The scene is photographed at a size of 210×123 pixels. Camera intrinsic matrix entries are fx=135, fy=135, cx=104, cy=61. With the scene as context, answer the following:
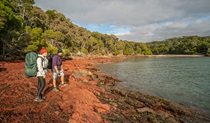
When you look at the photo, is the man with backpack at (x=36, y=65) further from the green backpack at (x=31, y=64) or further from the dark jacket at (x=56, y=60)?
the dark jacket at (x=56, y=60)

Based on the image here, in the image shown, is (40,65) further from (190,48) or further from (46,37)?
(190,48)

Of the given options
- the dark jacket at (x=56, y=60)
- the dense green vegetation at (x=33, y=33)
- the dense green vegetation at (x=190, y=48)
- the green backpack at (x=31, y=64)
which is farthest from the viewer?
the dense green vegetation at (x=190, y=48)

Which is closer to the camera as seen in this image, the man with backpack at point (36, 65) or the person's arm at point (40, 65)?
the man with backpack at point (36, 65)

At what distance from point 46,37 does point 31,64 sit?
32.8 m

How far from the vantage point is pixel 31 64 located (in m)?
5.56

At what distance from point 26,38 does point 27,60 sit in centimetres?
2140

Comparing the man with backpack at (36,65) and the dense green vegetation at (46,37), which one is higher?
the dense green vegetation at (46,37)

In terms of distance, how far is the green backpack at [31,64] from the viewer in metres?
5.53

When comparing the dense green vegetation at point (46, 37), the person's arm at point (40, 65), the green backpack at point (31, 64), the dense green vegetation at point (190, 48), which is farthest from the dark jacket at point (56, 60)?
the dense green vegetation at point (190, 48)

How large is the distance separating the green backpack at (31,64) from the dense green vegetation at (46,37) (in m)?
15.4

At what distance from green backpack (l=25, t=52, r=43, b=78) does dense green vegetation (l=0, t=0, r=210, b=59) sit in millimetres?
15398

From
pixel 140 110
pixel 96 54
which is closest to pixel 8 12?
pixel 140 110

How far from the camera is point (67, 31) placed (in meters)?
49.4

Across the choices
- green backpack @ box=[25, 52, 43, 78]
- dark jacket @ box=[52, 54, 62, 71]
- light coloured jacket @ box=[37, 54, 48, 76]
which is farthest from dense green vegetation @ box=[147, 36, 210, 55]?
green backpack @ box=[25, 52, 43, 78]
